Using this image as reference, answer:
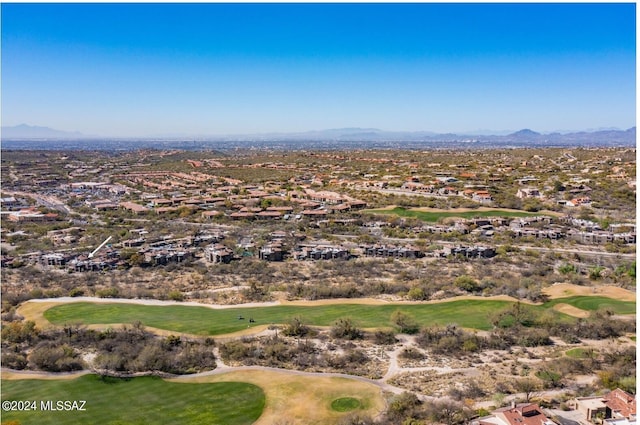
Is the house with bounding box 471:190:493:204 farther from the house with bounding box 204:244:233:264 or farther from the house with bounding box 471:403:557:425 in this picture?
the house with bounding box 471:403:557:425

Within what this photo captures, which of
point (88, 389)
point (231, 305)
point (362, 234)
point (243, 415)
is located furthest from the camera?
point (362, 234)

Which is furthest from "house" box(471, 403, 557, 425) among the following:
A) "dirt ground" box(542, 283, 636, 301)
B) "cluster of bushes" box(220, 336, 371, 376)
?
"dirt ground" box(542, 283, 636, 301)

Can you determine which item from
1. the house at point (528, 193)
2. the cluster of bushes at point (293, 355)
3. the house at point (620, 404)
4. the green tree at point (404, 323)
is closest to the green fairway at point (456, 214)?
the house at point (528, 193)

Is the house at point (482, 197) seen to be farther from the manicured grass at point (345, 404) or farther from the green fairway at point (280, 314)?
the manicured grass at point (345, 404)

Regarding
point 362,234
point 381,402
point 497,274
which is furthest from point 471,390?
point 362,234

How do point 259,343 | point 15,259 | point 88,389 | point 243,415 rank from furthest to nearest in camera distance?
1. point 15,259
2. point 259,343
3. point 88,389
4. point 243,415

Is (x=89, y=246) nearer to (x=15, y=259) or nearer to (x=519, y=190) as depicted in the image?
(x=15, y=259)
